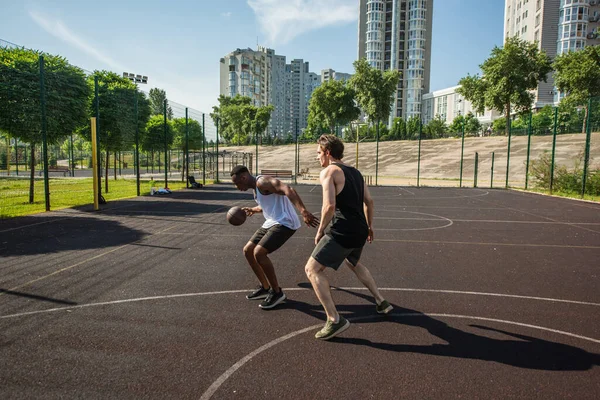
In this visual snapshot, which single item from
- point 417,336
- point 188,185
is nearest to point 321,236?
point 417,336

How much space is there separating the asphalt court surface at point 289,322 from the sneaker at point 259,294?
0.43ft

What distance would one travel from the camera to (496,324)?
14.6 ft

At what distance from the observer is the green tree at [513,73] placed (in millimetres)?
50875

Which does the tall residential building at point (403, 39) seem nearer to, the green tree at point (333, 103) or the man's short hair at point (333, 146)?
the green tree at point (333, 103)

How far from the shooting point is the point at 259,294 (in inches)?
208

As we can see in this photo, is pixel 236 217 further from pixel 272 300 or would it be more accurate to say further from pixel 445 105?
pixel 445 105

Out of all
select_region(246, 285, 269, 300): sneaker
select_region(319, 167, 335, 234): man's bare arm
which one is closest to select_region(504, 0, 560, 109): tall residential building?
select_region(246, 285, 269, 300): sneaker

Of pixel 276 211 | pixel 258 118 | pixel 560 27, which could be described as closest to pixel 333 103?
pixel 258 118

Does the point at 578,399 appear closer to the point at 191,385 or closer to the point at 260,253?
the point at 191,385

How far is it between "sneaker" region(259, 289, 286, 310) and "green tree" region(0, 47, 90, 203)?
12095 mm

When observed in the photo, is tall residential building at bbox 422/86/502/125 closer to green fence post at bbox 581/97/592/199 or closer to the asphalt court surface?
green fence post at bbox 581/97/592/199

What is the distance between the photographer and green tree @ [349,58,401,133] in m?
68.1

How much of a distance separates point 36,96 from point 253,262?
11929mm

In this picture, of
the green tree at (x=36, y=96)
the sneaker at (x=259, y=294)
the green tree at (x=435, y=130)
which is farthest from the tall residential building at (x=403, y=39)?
the sneaker at (x=259, y=294)
